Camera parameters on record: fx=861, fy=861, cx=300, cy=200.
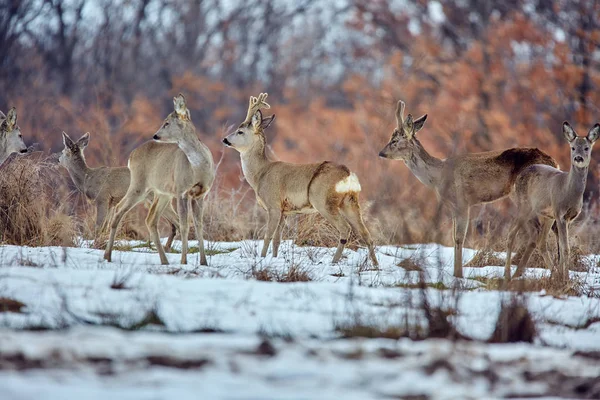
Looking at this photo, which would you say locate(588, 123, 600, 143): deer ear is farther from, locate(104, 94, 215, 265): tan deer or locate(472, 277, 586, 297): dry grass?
locate(104, 94, 215, 265): tan deer

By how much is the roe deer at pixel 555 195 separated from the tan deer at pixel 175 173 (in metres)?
3.28

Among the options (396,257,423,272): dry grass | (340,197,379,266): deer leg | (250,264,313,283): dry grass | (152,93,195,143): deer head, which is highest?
(152,93,195,143): deer head

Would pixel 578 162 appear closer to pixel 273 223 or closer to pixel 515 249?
pixel 515 249

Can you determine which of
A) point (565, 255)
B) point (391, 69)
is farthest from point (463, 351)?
point (391, 69)

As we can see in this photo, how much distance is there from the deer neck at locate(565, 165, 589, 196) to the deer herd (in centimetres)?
1

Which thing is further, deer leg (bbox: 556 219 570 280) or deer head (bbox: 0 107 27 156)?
deer head (bbox: 0 107 27 156)

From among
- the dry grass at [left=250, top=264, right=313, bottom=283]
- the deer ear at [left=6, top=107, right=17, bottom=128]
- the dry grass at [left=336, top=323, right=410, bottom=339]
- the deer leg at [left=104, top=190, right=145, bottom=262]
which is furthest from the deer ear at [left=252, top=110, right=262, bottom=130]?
the dry grass at [left=336, top=323, right=410, bottom=339]

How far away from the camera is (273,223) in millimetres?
10242

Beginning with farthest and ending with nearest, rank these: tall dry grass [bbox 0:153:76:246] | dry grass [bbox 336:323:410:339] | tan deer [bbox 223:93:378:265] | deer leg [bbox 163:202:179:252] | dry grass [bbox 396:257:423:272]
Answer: deer leg [bbox 163:202:179:252]
tan deer [bbox 223:93:378:265]
tall dry grass [bbox 0:153:76:246]
dry grass [bbox 396:257:423:272]
dry grass [bbox 336:323:410:339]

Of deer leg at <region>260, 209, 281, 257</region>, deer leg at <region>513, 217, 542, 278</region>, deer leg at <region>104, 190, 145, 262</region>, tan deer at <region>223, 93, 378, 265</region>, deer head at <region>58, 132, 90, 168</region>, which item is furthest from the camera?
deer head at <region>58, 132, 90, 168</region>

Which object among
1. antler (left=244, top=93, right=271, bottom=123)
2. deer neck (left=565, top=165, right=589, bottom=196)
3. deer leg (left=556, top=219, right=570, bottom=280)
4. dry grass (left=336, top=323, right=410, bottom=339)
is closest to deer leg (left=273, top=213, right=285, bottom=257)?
antler (left=244, top=93, right=271, bottom=123)

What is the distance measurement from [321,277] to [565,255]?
2508mm

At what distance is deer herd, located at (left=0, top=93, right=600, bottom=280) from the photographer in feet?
29.3

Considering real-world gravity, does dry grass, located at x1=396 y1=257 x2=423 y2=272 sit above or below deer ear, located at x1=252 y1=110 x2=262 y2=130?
below
